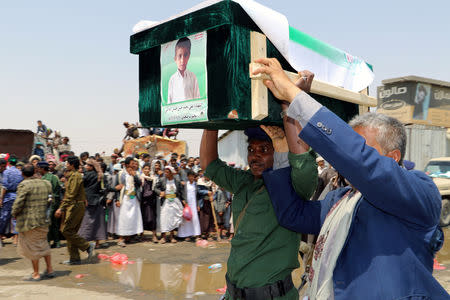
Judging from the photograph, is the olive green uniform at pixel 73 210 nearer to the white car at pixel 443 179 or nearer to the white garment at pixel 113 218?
the white garment at pixel 113 218

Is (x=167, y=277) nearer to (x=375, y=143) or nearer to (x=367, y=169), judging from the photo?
(x=375, y=143)

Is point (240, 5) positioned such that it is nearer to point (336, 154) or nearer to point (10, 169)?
point (336, 154)

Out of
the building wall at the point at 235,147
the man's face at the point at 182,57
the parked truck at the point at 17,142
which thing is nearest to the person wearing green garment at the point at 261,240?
the man's face at the point at 182,57

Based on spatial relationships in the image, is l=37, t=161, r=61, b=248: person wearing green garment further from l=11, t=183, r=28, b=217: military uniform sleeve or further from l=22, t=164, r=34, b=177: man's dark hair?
l=11, t=183, r=28, b=217: military uniform sleeve

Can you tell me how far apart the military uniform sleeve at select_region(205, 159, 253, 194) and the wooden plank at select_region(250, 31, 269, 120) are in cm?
97

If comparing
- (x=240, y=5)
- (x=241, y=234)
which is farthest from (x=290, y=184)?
(x=240, y=5)

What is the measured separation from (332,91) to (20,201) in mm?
5407

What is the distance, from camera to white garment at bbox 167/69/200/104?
188cm

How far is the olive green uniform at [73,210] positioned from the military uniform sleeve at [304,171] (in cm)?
566

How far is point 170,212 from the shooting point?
851 centimetres

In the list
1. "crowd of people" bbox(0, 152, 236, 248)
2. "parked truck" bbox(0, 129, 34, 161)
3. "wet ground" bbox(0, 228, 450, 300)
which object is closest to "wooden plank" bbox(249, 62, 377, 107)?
"wet ground" bbox(0, 228, 450, 300)

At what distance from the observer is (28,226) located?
18.4 feet

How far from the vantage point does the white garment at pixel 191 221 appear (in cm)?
878

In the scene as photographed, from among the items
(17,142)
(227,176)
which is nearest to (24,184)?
(227,176)
